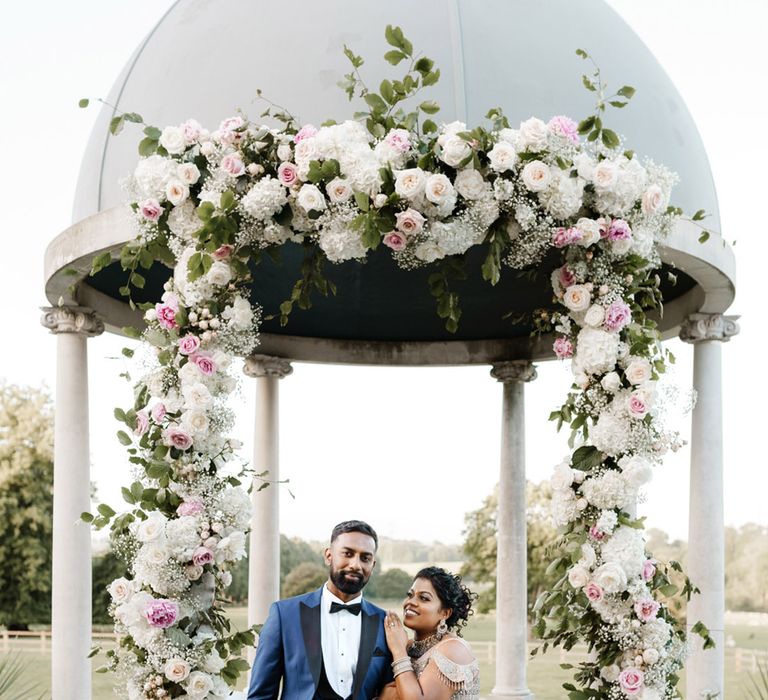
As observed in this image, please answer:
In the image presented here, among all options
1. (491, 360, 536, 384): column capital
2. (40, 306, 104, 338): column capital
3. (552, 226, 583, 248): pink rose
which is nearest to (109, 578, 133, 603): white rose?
(552, 226, 583, 248): pink rose

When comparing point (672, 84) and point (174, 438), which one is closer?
point (174, 438)

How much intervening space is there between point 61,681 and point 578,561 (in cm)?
1240

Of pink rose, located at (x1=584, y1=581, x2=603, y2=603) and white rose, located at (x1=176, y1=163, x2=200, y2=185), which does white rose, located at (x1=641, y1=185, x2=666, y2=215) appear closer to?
pink rose, located at (x1=584, y1=581, x2=603, y2=603)

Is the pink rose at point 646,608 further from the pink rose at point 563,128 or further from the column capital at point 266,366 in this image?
the column capital at point 266,366

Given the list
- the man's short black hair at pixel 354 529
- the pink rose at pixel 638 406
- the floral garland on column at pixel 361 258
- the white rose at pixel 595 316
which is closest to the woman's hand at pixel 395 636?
the man's short black hair at pixel 354 529

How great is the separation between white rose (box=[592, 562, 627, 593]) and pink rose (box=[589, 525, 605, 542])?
0.43m

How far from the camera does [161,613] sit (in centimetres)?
1472

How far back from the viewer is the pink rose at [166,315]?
15.9 meters

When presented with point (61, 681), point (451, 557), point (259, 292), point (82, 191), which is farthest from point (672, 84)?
point (451, 557)

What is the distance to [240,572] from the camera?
68812 mm

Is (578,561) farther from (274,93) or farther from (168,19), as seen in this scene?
(168,19)

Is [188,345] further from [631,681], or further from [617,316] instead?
[631,681]

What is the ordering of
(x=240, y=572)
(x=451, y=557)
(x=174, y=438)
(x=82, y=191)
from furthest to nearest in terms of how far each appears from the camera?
(x=451, y=557) < (x=240, y=572) < (x=82, y=191) < (x=174, y=438)

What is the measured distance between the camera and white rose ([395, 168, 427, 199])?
15.0 metres
